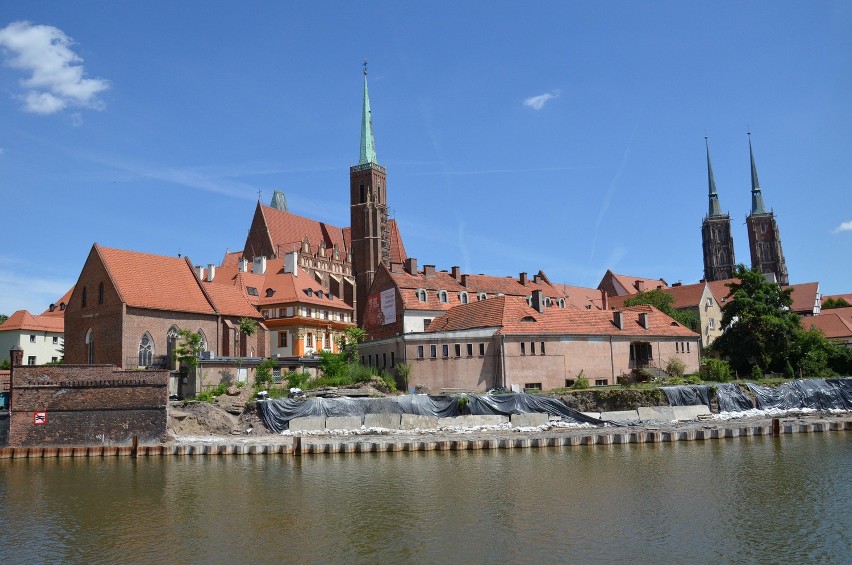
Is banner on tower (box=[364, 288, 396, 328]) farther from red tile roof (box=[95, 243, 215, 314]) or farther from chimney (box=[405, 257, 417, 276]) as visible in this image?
red tile roof (box=[95, 243, 215, 314])

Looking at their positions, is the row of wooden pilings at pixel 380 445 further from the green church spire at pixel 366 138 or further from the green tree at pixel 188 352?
the green church spire at pixel 366 138

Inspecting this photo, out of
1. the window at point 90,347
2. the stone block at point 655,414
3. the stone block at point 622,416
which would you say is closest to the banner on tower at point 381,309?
the stone block at point 622,416

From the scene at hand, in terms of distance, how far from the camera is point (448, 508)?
25391mm

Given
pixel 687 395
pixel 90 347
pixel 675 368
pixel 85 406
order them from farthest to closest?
1. pixel 90 347
2. pixel 675 368
3. pixel 687 395
4. pixel 85 406

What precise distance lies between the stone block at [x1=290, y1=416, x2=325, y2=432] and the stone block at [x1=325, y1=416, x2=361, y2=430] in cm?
35

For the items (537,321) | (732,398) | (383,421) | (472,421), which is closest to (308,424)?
(383,421)

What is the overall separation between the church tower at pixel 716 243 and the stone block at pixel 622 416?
117 meters

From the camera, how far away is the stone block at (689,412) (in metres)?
47.2

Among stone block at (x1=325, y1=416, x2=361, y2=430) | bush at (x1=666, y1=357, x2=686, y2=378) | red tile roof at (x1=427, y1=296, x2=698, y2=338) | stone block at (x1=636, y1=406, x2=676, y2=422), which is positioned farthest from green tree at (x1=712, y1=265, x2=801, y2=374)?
stone block at (x1=325, y1=416, x2=361, y2=430)

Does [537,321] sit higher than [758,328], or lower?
higher

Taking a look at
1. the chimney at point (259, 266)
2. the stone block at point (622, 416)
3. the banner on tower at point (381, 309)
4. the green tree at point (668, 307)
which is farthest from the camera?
the green tree at point (668, 307)

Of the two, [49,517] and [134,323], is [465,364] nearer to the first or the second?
[134,323]

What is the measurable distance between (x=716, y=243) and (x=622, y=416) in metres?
120

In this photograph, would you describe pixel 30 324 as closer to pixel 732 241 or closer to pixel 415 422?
pixel 415 422
